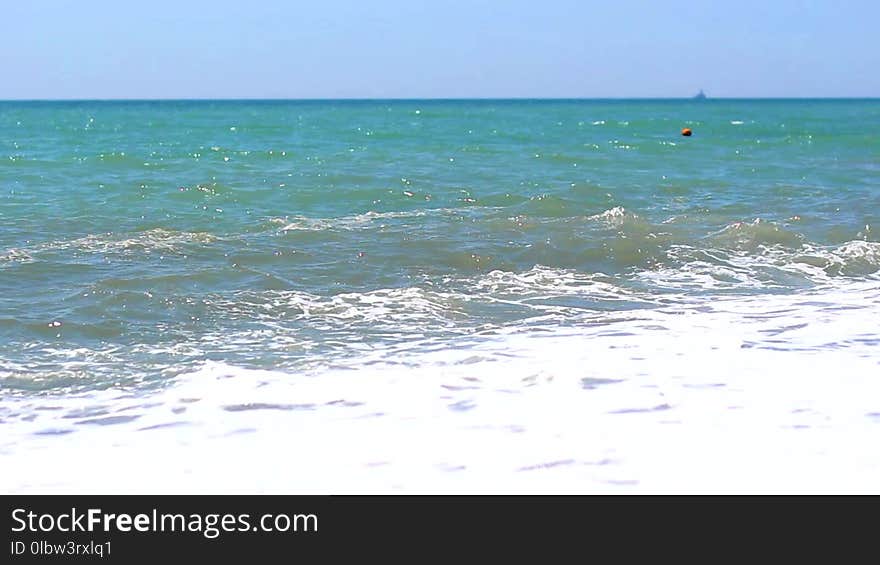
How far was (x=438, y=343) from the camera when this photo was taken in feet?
24.6

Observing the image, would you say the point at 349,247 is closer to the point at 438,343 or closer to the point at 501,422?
the point at 438,343

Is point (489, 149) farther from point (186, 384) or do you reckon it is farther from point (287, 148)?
point (186, 384)

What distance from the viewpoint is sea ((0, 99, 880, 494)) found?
5004 millimetres

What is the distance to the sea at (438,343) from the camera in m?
5.00

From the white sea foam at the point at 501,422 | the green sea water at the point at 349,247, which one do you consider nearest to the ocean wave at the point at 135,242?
the green sea water at the point at 349,247

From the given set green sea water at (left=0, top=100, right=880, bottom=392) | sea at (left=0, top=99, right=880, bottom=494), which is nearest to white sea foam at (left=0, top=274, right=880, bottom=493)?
sea at (left=0, top=99, right=880, bottom=494)

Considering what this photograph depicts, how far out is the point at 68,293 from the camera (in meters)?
9.09

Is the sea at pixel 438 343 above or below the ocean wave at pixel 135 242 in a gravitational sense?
below

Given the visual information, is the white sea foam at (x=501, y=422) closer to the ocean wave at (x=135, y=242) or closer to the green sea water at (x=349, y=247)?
the green sea water at (x=349, y=247)

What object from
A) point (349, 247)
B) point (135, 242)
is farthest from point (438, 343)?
point (135, 242)

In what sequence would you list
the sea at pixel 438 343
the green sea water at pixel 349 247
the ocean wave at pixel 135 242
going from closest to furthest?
the sea at pixel 438 343 → the green sea water at pixel 349 247 → the ocean wave at pixel 135 242

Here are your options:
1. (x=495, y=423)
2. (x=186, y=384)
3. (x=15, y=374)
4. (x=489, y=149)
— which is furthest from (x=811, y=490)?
(x=489, y=149)

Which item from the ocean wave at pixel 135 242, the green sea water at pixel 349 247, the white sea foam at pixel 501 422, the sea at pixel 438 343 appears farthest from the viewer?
the ocean wave at pixel 135 242

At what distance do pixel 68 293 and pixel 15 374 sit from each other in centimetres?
251
